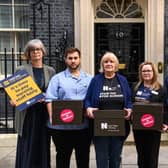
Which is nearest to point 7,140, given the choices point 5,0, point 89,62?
point 89,62

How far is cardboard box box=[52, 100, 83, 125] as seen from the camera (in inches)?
193

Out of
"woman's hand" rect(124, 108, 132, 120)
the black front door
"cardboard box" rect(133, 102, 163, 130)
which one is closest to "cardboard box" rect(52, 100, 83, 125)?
"woman's hand" rect(124, 108, 132, 120)

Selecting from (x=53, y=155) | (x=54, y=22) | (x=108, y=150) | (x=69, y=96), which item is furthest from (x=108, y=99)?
(x=54, y=22)

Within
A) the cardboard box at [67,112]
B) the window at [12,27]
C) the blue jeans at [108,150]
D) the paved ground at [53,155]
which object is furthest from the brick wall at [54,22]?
the blue jeans at [108,150]

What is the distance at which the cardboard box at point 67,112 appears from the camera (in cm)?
490

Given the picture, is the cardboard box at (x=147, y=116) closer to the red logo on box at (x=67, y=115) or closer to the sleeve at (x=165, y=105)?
the sleeve at (x=165, y=105)

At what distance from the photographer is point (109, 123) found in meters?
4.89

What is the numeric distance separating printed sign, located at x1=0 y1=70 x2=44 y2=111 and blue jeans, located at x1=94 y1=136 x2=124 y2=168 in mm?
827

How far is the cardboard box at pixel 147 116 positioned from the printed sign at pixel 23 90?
105 cm

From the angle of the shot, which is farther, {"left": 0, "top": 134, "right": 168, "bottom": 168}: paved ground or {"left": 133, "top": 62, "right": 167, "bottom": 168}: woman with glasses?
{"left": 0, "top": 134, "right": 168, "bottom": 168}: paved ground

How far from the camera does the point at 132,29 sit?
32.2 ft

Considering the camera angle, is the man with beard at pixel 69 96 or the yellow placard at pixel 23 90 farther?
the yellow placard at pixel 23 90

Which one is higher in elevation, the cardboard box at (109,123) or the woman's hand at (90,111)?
the woman's hand at (90,111)

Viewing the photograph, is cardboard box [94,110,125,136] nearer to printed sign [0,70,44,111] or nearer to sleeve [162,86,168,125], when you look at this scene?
sleeve [162,86,168,125]
